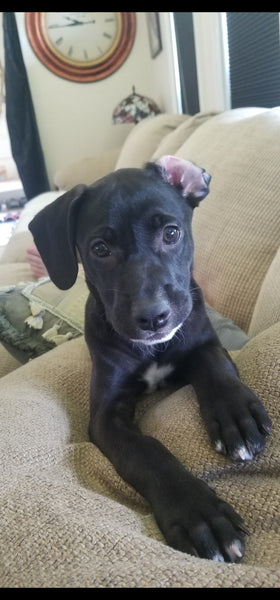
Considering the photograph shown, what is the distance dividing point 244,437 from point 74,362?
27.8 inches

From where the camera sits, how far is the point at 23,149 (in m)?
5.75

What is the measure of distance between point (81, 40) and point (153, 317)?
533 centimetres

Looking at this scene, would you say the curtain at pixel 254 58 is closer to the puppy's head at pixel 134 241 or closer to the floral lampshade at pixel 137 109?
the puppy's head at pixel 134 241

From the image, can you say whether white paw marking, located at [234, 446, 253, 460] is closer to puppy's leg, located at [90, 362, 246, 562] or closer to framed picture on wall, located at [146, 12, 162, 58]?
puppy's leg, located at [90, 362, 246, 562]

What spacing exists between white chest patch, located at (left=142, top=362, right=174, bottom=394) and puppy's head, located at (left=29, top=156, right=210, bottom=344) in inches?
7.4

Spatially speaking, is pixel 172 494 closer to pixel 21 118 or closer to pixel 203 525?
pixel 203 525

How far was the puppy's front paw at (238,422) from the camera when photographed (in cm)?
85

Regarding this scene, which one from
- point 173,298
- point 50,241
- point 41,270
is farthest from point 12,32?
point 173,298

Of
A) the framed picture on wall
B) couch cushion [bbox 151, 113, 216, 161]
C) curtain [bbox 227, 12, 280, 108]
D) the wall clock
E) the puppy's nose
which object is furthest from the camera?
the wall clock

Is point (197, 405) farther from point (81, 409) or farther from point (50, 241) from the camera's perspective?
point (50, 241)

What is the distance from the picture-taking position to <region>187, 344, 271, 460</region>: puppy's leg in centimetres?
85

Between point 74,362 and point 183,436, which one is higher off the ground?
Answer: point 183,436

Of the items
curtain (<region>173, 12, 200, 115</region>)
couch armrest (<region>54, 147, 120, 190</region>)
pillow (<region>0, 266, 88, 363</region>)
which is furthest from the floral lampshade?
pillow (<region>0, 266, 88, 363</region>)

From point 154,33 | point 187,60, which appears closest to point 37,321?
point 187,60
